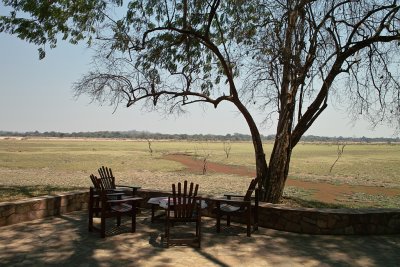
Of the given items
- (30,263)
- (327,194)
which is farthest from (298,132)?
(327,194)

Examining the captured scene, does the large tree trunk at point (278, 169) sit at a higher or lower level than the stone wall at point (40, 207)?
higher

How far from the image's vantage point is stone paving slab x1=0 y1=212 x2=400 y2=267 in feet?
15.7

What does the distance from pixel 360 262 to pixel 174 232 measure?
9.95 ft

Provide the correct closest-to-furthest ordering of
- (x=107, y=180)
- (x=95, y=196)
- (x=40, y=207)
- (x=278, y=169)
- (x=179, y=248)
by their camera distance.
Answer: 1. (x=179, y=248)
2. (x=95, y=196)
3. (x=40, y=207)
4. (x=107, y=180)
5. (x=278, y=169)

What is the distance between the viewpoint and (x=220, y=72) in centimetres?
1172

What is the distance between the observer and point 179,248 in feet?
17.7

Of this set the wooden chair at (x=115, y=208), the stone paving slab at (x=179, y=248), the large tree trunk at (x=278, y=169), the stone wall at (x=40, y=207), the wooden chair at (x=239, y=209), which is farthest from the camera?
the large tree trunk at (x=278, y=169)

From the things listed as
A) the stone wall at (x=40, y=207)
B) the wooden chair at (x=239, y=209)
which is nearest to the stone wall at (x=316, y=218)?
the stone wall at (x=40, y=207)

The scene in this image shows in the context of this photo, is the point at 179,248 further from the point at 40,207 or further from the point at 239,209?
the point at 40,207

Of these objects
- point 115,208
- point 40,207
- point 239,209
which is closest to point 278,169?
point 239,209

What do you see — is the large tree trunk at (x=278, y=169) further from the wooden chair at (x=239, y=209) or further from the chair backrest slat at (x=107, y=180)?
the chair backrest slat at (x=107, y=180)

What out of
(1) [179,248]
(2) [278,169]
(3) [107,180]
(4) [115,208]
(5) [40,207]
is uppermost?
(2) [278,169]

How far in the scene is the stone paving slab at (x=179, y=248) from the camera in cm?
480

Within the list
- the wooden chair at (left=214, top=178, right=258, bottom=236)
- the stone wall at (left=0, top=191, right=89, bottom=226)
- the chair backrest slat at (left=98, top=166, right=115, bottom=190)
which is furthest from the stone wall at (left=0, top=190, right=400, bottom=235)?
the chair backrest slat at (left=98, top=166, right=115, bottom=190)
